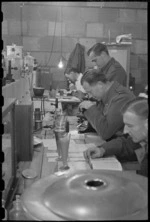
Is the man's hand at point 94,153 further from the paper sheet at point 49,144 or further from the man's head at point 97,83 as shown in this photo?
the man's head at point 97,83

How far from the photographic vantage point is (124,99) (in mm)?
2289

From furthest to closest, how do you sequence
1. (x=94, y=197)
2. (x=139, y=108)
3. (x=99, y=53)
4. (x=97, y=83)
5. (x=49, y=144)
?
1. (x=99, y=53)
2. (x=97, y=83)
3. (x=49, y=144)
4. (x=139, y=108)
5. (x=94, y=197)

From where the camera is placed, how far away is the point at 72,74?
239 inches

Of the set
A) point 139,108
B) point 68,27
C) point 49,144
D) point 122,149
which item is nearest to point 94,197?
point 139,108

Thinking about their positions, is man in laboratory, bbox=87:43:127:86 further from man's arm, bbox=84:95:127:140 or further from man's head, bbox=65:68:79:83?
man's head, bbox=65:68:79:83

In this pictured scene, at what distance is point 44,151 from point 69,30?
5.12m

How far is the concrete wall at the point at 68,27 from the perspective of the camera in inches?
258

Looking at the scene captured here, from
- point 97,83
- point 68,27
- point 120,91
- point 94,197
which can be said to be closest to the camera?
point 94,197

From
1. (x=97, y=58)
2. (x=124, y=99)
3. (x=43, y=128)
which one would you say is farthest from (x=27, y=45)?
(x=124, y=99)

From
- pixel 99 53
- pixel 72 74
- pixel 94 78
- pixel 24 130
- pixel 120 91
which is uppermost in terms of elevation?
pixel 99 53

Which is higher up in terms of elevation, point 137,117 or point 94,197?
point 137,117

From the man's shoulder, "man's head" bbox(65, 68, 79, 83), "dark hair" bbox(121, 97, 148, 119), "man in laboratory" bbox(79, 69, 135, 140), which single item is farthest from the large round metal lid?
"man's head" bbox(65, 68, 79, 83)

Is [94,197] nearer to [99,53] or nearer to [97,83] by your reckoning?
[97,83]

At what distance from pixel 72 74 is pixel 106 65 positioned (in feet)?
7.96
